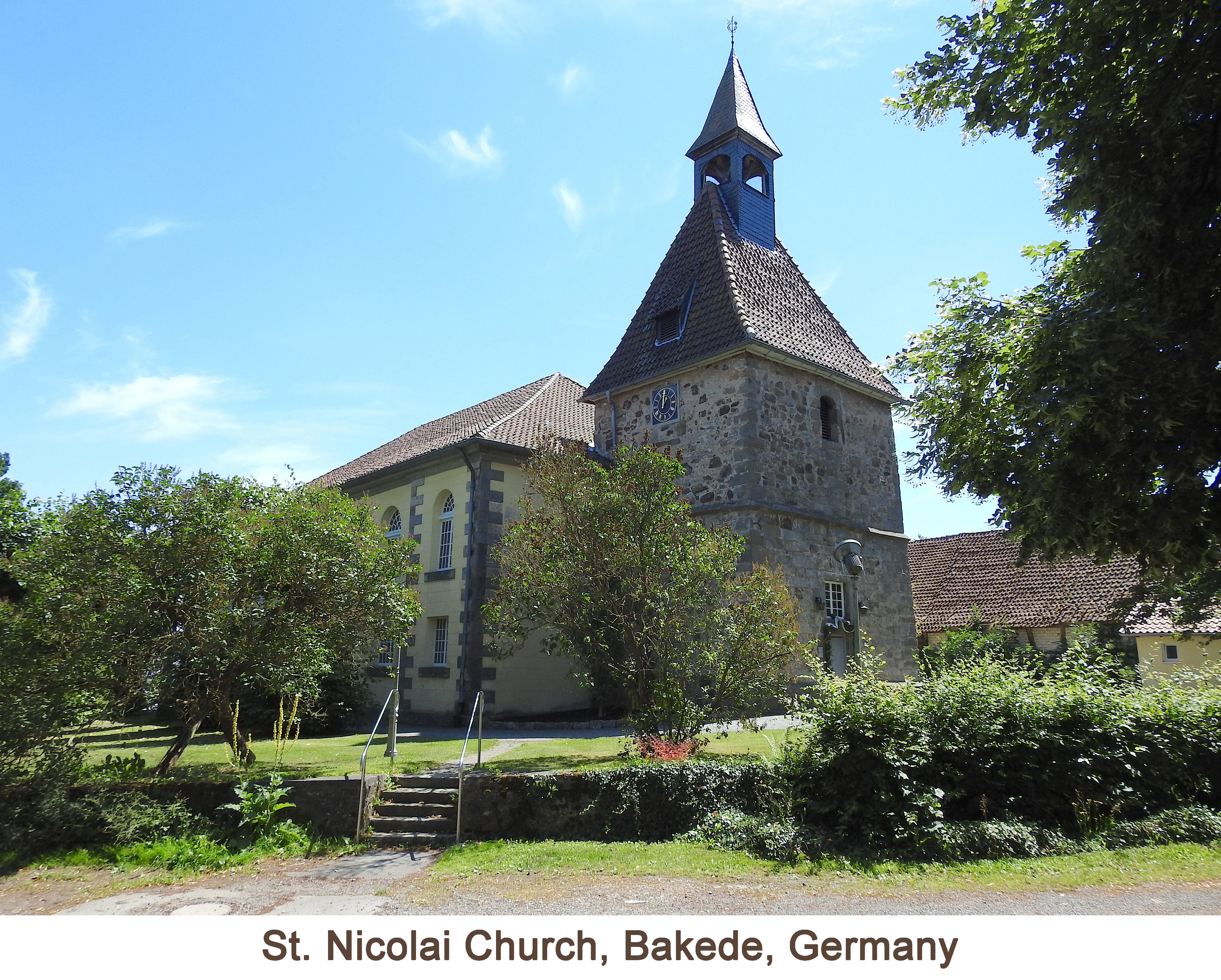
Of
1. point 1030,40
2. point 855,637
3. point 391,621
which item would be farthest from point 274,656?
point 855,637

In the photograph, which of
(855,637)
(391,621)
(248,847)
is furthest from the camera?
(855,637)

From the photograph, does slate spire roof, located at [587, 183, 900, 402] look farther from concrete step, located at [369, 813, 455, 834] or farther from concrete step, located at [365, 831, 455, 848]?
concrete step, located at [365, 831, 455, 848]

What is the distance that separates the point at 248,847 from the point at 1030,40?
1202 centimetres

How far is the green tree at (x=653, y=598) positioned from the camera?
36.6 feet

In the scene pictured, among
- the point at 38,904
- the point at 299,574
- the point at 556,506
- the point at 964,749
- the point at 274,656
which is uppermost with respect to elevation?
the point at 556,506

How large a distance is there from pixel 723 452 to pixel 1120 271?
11.0 m

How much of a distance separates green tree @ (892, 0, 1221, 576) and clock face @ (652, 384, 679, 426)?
10954 millimetres

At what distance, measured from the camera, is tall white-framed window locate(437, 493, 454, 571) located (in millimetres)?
19844

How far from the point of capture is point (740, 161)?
22.0 metres

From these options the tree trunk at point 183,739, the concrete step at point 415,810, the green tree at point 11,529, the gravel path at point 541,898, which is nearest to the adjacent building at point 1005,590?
the gravel path at point 541,898

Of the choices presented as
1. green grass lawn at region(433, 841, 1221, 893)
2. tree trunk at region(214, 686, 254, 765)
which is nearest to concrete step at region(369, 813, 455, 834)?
green grass lawn at region(433, 841, 1221, 893)

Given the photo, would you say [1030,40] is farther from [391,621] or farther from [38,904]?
[38,904]

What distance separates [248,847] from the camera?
9133 mm

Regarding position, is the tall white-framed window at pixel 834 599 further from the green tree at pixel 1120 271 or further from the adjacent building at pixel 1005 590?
the green tree at pixel 1120 271
